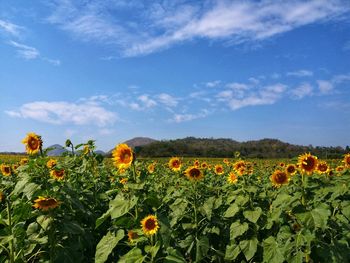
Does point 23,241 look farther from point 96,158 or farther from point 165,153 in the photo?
point 165,153

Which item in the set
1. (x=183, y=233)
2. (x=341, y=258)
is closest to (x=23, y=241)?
(x=183, y=233)

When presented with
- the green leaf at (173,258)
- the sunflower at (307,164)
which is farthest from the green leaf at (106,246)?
the sunflower at (307,164)

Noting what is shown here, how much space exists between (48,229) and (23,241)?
0.27 m

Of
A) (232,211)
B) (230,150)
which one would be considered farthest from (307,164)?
(230,150)

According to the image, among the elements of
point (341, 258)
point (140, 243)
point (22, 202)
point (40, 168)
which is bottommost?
point (341, 258)

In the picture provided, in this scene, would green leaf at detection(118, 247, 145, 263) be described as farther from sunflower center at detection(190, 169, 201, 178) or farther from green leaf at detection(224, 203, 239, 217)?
sunflower center at detection(190, 169, 201, 178)

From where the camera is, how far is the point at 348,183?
20.2ft

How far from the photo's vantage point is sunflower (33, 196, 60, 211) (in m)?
4.31

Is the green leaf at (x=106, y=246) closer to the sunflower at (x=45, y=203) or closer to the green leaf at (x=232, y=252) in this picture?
the sunflower at (x=45, y=203)

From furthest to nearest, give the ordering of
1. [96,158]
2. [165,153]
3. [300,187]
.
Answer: [165,153] → [96,158] → [300,187]

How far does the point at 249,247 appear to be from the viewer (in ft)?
19.1

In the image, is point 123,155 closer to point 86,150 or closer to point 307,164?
point 307,164

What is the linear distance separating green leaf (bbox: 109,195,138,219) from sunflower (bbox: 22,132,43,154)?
5.02 ft

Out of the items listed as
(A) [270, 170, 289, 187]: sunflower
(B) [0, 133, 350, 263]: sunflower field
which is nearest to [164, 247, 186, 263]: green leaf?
(B) [0, 133, 350, 263]: sunflower field
